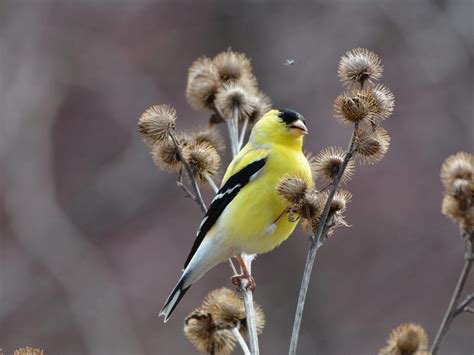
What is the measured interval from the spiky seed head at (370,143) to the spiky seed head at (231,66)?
2.94 feet

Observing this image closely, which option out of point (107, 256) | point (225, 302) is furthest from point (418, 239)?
point (225, 302)

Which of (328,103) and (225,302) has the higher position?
(328,103)

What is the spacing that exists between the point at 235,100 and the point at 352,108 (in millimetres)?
776

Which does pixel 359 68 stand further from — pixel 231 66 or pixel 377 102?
pixel 231 66

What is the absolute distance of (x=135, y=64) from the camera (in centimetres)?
713

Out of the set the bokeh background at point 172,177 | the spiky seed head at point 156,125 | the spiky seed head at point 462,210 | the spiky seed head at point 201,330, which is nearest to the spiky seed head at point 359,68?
the spiky seed head at point 462,210

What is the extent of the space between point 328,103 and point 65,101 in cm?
270

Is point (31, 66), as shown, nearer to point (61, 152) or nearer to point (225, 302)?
point (61, 152)

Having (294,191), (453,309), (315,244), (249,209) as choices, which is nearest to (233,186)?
(249,209)

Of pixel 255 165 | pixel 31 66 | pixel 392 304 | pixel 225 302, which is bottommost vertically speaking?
pixel 225 302

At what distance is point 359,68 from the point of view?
6.51ft

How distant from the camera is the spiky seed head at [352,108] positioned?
1825 millimetres

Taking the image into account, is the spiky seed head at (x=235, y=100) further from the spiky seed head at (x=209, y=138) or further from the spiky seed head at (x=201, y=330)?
the spiky seed head at (x=201, y=330)

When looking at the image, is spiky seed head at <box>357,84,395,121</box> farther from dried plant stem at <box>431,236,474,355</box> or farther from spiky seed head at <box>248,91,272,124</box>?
spiky seed head at <box>248,91,272,124</box>
